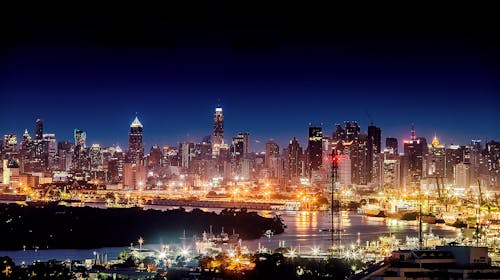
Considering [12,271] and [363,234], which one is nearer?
[12,271]

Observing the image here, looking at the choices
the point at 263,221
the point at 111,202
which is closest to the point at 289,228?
the point at 263,221

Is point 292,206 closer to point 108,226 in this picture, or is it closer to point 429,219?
point 429,219

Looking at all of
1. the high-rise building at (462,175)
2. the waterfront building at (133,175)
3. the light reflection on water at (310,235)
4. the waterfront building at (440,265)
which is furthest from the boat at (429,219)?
the waterfront building at (440,265)

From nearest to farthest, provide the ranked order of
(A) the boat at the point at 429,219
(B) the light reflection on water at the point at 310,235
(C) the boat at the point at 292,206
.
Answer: (B) the light reflection on water at the point at 310,235, (A) the boat at the point at 429,219, (C) the boat at the point at 292,206

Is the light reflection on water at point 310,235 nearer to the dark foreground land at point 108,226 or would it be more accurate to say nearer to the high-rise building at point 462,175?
the dark foreground land at point 108,226

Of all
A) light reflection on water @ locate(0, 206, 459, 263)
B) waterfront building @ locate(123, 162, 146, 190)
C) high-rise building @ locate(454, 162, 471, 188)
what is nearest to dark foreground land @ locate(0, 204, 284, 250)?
light reflection on water @ locate(0, 206, 459, 263)

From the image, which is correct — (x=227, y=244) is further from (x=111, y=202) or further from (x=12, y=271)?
(x=111, y=202)
